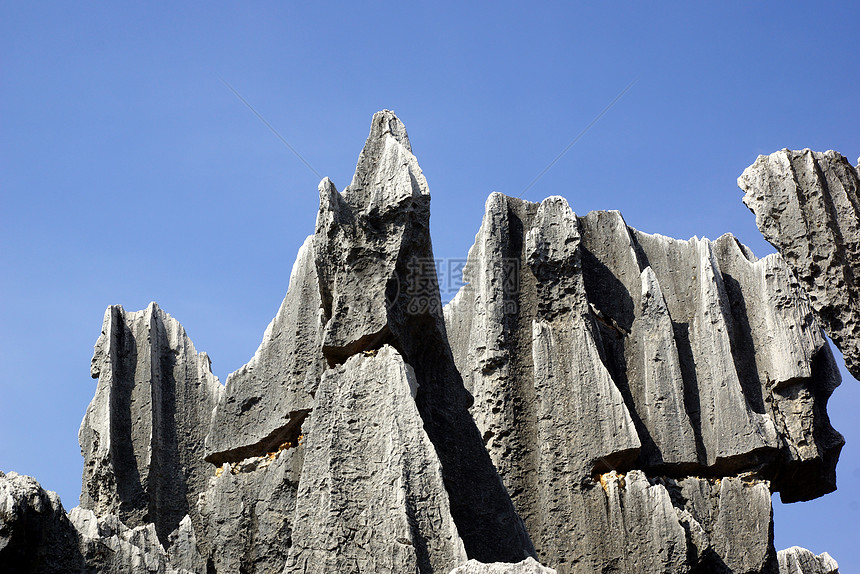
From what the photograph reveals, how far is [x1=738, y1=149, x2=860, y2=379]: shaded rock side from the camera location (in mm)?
8211

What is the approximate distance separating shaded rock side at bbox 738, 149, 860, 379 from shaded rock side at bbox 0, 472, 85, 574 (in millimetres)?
5386

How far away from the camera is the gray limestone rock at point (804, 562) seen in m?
17.5

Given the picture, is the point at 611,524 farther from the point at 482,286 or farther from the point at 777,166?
the point at 777,166

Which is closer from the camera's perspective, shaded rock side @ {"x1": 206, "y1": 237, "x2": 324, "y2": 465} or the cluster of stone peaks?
the cluster of stone peaks

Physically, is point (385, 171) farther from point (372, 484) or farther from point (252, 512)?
point (252, 512)

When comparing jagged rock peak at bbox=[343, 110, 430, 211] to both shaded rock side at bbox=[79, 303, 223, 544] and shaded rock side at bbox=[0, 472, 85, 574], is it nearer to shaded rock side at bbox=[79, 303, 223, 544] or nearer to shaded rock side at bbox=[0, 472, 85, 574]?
shaded rock side at bbox=[0, 472, 85, 574]

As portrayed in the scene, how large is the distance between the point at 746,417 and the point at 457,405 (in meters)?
6.63

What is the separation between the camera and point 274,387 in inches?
447

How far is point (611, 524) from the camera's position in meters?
12.6

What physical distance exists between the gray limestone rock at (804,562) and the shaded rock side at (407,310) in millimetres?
9943

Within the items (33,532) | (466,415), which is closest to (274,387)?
(466,415)

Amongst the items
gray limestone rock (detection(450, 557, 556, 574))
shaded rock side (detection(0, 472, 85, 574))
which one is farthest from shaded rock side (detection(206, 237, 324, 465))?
gray limestone rock (detection(450, 557, 556, 574))

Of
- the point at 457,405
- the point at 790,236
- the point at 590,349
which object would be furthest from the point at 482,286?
the point at 790,236

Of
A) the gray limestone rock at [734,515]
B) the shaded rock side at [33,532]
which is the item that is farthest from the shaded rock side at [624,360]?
the shaded rock side at [33,532]
